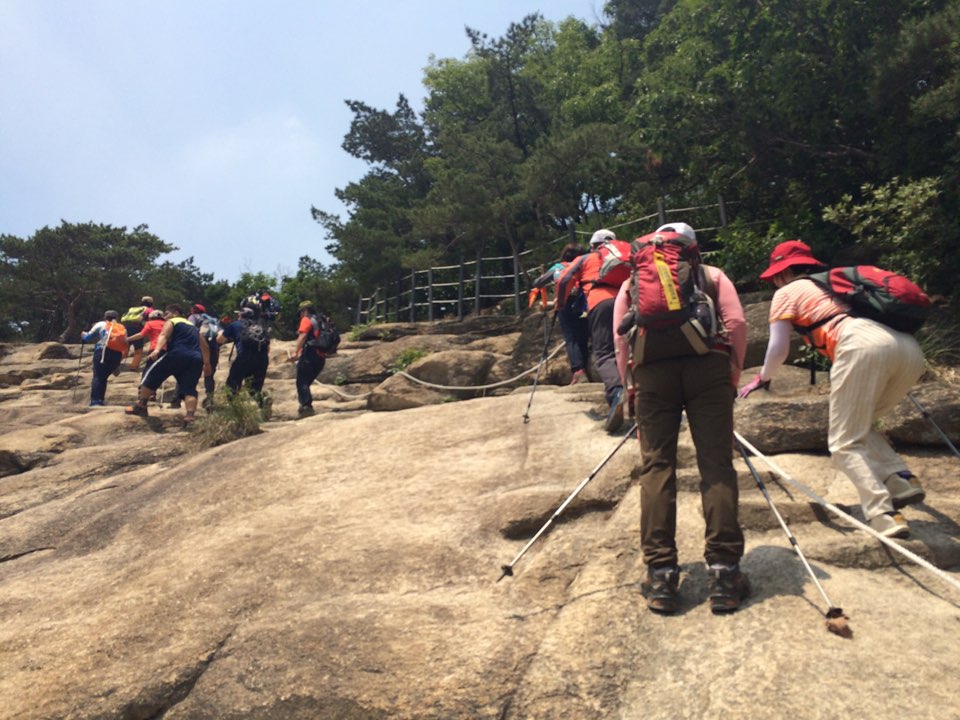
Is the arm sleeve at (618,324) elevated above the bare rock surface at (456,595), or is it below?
above

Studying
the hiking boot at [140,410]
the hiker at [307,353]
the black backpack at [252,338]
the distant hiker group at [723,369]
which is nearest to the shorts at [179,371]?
the hiking boot at [140,410]

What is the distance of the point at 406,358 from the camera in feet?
54.9

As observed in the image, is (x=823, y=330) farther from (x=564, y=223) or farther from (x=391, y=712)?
(x=564, y=223)

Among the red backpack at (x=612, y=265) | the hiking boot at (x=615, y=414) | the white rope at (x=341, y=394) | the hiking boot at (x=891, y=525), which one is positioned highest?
the red backpack at (x=612, y=265)

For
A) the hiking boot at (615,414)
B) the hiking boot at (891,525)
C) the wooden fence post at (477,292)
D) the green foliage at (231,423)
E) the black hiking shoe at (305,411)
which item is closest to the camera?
the hiking boot at (891,525)

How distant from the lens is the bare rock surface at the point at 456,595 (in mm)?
3615

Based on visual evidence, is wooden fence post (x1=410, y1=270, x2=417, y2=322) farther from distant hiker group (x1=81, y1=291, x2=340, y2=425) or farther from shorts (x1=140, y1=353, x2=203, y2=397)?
shorts (x1=140, y1=353, x2=203, y2=397)

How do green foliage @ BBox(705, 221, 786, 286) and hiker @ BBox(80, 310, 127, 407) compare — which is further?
green foliage @ BBox(705, 221, 786, 286)

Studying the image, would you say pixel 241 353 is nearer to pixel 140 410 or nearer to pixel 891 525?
pixel 140 410

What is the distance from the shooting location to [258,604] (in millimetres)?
4816

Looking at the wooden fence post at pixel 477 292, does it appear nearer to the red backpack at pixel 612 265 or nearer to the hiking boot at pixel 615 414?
the red backpack at pixel 612 265

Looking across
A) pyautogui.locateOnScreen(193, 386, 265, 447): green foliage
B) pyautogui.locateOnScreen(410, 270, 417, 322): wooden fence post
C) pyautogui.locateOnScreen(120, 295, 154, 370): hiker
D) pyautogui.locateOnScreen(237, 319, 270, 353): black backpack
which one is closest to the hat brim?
pyautogui.locateOnScreen(193, 386, 265, 447): green foliage

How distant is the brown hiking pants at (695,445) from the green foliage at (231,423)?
642 centimetres

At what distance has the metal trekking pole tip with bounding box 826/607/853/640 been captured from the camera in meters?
3.62
